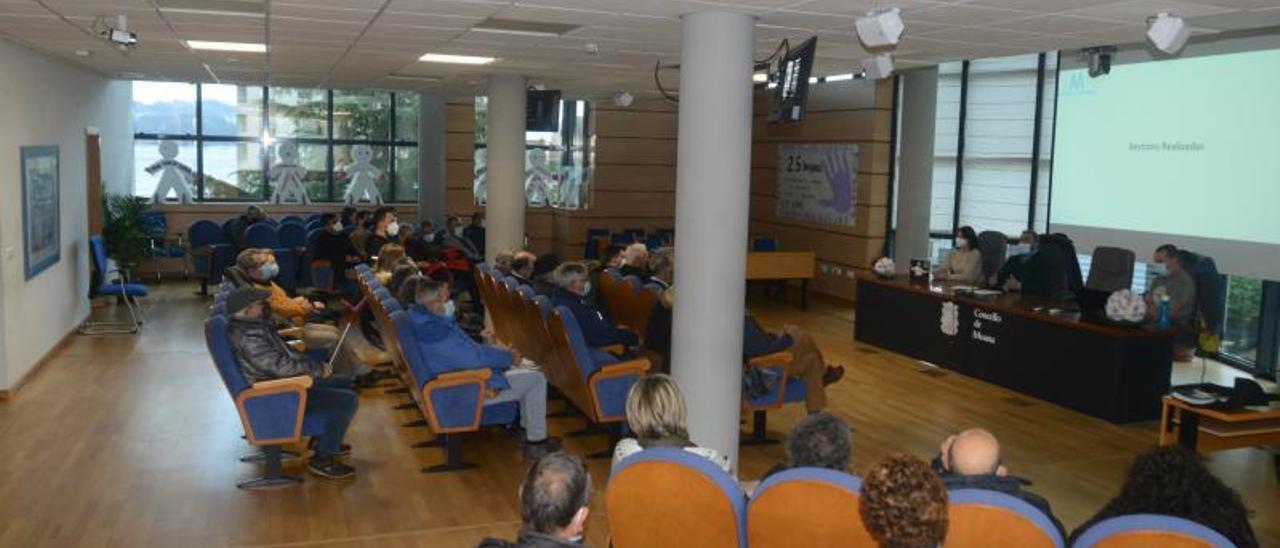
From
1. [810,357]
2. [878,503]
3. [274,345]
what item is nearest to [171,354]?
[274,345]

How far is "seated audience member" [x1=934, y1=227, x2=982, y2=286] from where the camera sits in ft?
36.8

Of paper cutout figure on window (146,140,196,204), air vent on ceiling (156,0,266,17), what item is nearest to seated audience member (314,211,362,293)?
air vent on ceiling (156,0,266,17)

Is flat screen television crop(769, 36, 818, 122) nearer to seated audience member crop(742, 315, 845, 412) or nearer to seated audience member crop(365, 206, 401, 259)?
seated audience member crop(742, 315, 845, 412)

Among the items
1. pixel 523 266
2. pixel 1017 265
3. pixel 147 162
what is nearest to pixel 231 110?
pixel 147 162

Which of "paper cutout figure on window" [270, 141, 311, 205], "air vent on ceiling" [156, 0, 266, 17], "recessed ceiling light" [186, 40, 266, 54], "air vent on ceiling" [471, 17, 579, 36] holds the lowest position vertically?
"paper cutout figure on window" [270, 141, 311, 205]

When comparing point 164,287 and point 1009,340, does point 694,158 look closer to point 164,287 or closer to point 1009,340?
point 1009,340

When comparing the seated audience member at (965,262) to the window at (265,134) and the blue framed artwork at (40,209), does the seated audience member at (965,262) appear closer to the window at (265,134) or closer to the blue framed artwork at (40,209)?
the blue framed artwork at (40,209)

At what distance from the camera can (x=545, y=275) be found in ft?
28.4

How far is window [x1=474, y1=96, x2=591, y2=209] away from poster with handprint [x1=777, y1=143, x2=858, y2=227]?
3923 millimetres

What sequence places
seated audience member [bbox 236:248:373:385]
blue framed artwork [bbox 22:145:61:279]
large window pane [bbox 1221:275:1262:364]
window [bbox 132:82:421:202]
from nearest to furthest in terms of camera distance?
seated audience member [bbox 236:248:373:385] → blue framed artwork [bbox 22:145:61:279] → large window pane [bbox 1221:275:1262:364] → window [bbox 132:82:421:202]

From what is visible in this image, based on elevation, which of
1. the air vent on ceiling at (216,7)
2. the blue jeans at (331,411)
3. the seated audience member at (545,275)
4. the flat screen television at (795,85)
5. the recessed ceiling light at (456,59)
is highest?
the recessed ceiling light at (456,59)

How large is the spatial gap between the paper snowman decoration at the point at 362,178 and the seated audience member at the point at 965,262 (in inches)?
440

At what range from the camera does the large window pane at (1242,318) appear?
1072cm

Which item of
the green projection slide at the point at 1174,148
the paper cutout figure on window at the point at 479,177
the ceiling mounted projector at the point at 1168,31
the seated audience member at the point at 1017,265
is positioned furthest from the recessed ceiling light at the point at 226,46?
the paper cutout figure on window at the point at 479,177
